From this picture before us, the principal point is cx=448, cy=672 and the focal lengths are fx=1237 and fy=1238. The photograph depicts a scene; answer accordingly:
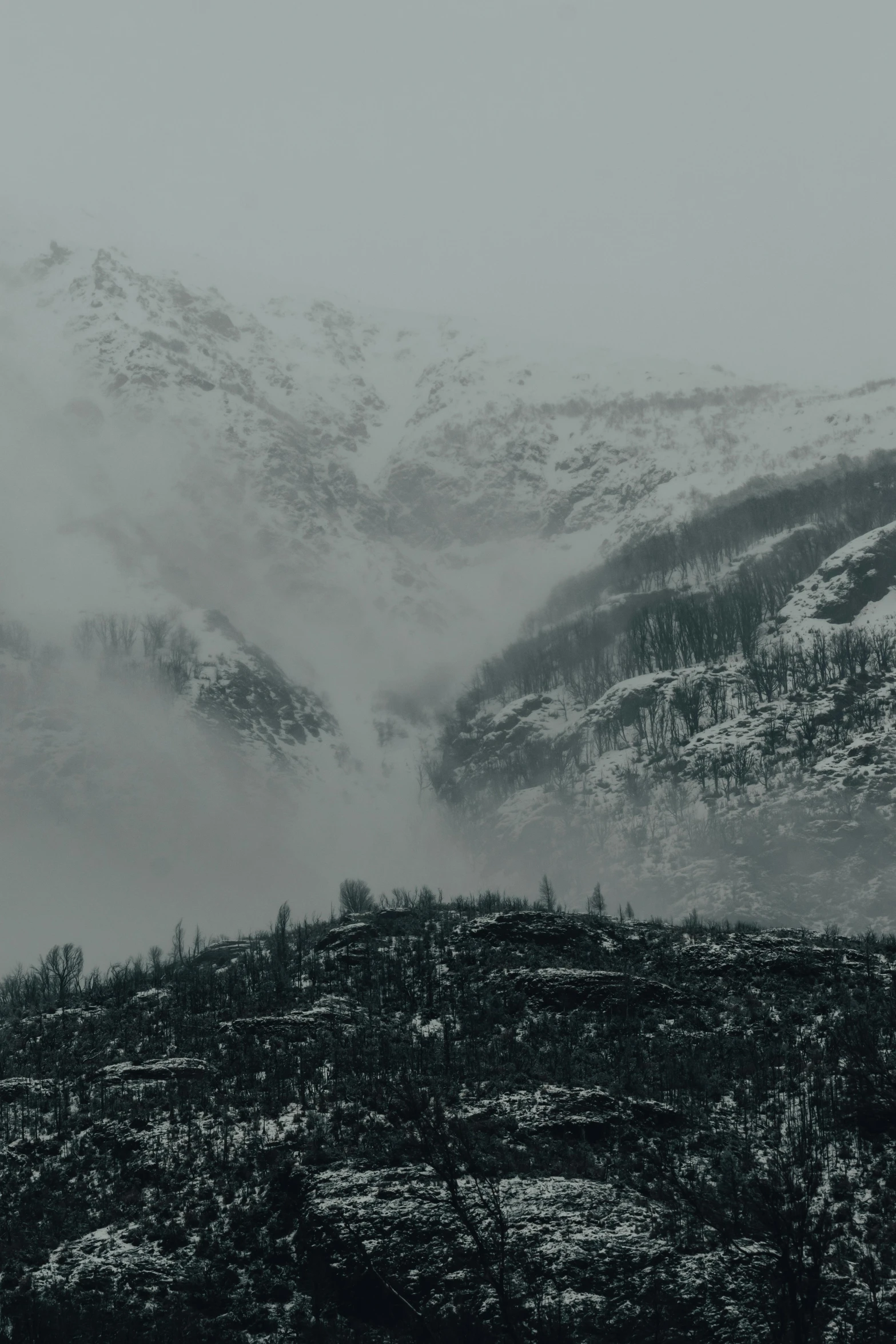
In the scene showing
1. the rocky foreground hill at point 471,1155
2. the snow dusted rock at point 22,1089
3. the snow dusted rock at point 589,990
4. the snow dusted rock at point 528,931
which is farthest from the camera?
the snow dusted rock at point 528,931

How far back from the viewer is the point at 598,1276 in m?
37.2

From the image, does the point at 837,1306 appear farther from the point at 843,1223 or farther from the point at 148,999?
the point at 148,999

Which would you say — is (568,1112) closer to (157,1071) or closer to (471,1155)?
(471,1155)

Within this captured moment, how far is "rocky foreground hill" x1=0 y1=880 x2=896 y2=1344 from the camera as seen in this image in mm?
35844

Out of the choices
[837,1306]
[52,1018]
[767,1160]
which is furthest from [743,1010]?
[52,1018]

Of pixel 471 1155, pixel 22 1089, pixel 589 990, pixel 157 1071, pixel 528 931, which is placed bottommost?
pixel 471 1155

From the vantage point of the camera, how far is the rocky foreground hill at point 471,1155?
3584 cm

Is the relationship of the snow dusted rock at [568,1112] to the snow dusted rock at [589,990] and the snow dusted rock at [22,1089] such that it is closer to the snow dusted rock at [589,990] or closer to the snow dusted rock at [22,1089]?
the snow dusted rock at [589,990]

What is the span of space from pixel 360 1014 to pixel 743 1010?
63.1 ft

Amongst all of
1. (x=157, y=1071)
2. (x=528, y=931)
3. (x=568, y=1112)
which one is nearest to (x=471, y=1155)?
(x=568, y=1112)

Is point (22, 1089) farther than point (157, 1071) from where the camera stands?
No

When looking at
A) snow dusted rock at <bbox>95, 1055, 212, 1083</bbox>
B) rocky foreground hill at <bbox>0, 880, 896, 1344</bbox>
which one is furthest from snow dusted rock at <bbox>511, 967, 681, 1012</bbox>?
snow dusted rock at <bbox>95, 1055, 212, 1083</bbox>

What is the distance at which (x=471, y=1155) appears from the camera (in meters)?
36.5

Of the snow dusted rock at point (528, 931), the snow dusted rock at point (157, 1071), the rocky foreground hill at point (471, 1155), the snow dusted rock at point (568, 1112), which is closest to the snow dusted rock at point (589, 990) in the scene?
the rocky foreground hill at point (471, 1155)
